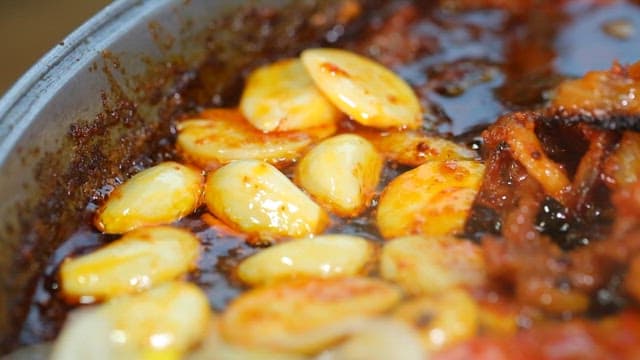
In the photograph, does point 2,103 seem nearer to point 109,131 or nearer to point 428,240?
point 109,131

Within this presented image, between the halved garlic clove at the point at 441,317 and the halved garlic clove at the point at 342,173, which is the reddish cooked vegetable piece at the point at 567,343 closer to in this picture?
the halved garlic clove at the point at 441,317

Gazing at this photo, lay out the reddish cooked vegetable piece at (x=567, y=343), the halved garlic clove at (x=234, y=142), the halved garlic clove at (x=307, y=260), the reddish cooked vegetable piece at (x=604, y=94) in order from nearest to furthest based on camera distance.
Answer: the reddish cooked vegetable piece at (x=567, y=343) → the halved garlic clove at (x=307, y=260) → the reddish cooked vegetable piece at (x=604, y=94) → the halved garlic clove at (x=234, y=142)

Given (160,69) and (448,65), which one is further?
(448,65)

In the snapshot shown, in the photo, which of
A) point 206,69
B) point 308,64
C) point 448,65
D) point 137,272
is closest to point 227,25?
point 206,69

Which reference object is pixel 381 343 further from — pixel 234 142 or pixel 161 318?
pixel 234 142

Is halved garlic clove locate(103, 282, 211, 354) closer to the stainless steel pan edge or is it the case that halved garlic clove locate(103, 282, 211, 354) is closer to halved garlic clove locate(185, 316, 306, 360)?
halved garlic clove locate(185, 316, 306, 360)

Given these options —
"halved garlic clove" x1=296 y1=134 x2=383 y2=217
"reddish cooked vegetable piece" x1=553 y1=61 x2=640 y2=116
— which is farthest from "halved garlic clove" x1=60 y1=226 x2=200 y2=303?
→ "reddish cooked vegetable piece" x1=553 y1=61 x2=640 y2=116

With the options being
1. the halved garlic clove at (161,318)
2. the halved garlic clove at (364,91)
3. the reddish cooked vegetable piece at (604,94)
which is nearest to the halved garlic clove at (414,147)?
the halved garlic clove at (364,91)
